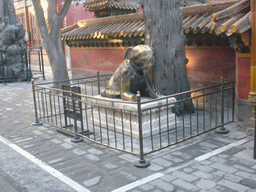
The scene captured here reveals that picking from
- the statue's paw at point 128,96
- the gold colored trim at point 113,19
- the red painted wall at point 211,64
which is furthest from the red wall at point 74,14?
the statue's paw at point 128,96

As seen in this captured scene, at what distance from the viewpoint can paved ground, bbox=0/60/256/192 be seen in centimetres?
433

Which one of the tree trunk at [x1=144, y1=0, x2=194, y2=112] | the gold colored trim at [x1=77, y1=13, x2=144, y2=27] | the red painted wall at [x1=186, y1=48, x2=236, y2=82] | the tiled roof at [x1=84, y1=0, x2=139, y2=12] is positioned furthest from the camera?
the tiled roof at [x1=84, y1=0, x2=139, y2=12]

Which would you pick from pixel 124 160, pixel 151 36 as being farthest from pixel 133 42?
pixel 124 160

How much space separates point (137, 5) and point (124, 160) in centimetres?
1129

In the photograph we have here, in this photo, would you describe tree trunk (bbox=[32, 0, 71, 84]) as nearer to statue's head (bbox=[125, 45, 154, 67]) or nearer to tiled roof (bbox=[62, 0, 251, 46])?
tiled roof (bbox=[62, 0, 251, 46])

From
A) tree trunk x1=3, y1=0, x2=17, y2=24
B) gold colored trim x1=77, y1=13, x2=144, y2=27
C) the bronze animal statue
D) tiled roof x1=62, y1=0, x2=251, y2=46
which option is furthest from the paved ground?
tree trunk x1=3, y1=0, x2=17, y2=24

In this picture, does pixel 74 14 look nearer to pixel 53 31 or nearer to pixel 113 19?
pixel 53 31

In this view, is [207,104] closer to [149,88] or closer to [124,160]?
[149,88]

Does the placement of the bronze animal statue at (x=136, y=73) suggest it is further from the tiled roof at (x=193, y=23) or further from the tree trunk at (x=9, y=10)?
the tree trunk at (x=9, y=10)

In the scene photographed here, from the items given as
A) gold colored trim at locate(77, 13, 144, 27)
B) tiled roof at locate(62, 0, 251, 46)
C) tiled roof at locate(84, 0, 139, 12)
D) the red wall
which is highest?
the red wall

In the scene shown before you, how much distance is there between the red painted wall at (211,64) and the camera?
26.9ft

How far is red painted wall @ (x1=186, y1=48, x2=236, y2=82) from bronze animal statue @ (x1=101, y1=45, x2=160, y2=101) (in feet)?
9.23

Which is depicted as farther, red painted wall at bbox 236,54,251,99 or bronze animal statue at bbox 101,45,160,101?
red painted wall at bbox 236,54,251,99

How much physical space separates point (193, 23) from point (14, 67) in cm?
1271
